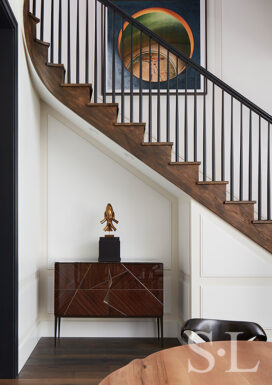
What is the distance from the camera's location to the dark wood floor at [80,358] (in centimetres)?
344

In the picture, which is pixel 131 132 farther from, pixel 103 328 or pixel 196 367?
pixel 196 367

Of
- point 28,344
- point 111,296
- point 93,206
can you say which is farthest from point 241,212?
point 28,344

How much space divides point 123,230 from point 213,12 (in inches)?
116

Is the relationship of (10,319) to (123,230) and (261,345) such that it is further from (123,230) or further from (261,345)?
(261,345)

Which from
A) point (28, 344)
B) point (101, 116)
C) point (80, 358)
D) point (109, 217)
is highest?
point (101, 116)

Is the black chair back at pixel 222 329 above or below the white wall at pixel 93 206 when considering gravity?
below

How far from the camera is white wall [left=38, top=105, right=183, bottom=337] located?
4828 millimetres

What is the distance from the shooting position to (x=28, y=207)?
4.09 meters

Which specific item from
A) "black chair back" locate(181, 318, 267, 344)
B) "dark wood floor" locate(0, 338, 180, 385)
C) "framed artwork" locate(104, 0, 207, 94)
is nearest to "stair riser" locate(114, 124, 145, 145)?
"framed artwork" locate(104, 0, 207, 94)

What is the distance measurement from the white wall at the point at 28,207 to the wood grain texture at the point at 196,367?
2.27 meters

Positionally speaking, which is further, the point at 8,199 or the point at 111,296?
the point at 111,296

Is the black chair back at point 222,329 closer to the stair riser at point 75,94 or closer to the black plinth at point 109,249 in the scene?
the black plinth at point 109,249

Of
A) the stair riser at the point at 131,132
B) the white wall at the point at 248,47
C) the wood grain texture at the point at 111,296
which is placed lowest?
the wood grain texture at the point at 111,296

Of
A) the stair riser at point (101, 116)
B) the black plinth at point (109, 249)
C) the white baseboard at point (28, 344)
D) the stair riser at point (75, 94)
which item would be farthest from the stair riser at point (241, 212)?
the white baseboard at point (28, 344)
